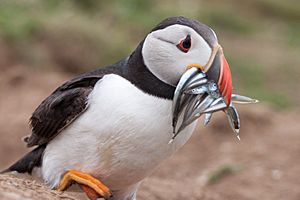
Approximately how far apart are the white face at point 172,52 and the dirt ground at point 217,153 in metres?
1.70

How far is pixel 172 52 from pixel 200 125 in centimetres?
437

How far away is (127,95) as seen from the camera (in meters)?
4.48

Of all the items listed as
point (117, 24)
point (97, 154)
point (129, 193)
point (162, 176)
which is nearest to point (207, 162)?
point (162, 176)

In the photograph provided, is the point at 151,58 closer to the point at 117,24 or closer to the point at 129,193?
the point at 129,193

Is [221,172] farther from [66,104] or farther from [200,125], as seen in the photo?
[66,104]

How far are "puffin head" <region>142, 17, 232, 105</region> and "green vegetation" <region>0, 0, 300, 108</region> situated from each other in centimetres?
551

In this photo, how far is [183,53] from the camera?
4.32 m

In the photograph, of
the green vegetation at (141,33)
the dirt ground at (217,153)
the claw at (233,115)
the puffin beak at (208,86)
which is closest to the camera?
the puffin beak at (208,86)

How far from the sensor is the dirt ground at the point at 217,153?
6.85 m

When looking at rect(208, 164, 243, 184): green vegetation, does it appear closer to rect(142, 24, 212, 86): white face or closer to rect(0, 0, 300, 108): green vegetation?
rect(142, 24, 212, 86): white face

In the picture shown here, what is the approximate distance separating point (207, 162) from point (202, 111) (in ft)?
12.6

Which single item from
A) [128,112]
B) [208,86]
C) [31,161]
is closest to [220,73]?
[208,86]

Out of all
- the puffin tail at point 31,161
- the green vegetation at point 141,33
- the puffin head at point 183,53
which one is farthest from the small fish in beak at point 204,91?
the green vegetation at point 141,33

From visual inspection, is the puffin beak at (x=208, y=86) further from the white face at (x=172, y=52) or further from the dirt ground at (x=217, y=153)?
the dirt ground at (x=217, y=153)
